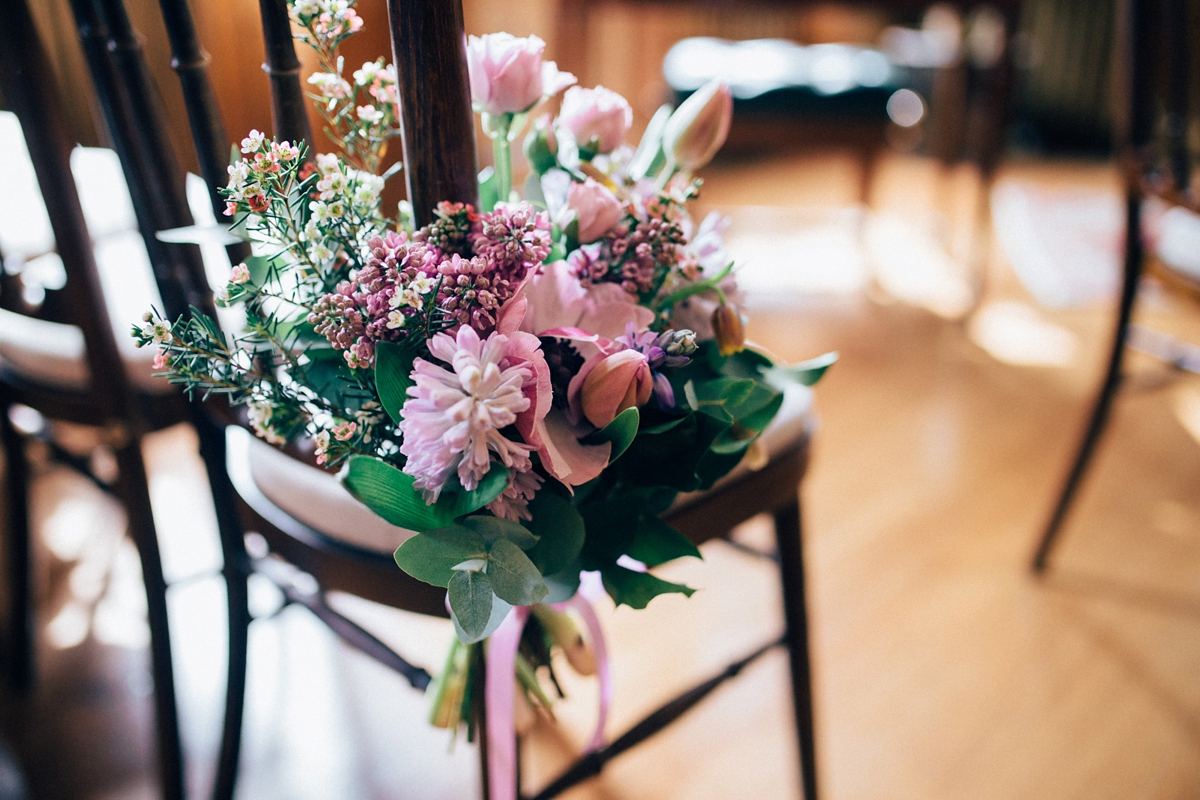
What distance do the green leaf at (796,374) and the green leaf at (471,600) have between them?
29 centimetres

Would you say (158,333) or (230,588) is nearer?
(158,333)

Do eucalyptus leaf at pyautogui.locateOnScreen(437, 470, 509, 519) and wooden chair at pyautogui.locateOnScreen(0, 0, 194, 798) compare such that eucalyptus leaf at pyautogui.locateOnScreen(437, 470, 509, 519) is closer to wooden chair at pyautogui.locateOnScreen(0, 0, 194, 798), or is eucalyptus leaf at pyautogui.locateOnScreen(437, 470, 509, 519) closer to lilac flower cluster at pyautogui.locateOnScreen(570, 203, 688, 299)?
lilac flower cluster at pyautogui.locateOnScreen(570, 203, 688, 299)

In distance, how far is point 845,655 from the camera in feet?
4.21

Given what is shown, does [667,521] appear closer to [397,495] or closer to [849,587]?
[397,495]

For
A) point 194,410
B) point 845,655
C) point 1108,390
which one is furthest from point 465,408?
point 1108,390

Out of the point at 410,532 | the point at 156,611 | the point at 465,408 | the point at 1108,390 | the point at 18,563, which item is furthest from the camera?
the point at 1108,390

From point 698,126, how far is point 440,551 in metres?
0.36

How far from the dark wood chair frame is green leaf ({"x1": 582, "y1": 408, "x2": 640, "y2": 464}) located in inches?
7.5

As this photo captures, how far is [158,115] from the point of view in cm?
69

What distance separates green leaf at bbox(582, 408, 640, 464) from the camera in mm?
515

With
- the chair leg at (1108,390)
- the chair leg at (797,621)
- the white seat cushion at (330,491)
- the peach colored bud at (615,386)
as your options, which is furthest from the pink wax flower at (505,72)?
the chair leg at (1108,390)

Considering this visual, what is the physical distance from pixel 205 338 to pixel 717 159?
3222 millimetres

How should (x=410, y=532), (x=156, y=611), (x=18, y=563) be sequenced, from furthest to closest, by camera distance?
(x=18, y=563) → (x=156, y=611) → (x=410, y=532)

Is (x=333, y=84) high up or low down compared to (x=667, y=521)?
up
